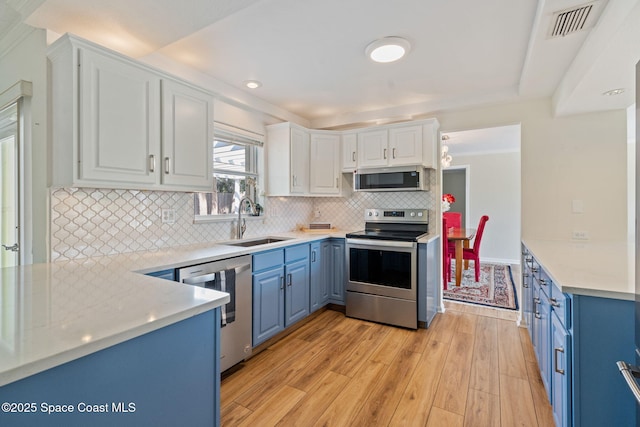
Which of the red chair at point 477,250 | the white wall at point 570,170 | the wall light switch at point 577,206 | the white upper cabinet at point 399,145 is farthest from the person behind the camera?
the red chair at point 477,250

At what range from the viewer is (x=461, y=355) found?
2535 millimetres

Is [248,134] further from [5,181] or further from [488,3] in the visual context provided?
[488,3]

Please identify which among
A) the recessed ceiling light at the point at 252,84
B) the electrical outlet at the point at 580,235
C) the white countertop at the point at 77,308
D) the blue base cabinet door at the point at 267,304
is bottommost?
the blue base cabinet door at the point at 267,304

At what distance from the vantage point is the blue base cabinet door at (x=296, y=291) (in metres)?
2.84

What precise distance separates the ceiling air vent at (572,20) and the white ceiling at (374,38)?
0.04 metres

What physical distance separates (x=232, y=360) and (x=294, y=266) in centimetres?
98

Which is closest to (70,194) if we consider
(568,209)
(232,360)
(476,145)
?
(232,360)

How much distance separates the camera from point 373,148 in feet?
11.8

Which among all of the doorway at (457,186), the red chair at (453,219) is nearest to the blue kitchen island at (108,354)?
the red chair at (453,219)

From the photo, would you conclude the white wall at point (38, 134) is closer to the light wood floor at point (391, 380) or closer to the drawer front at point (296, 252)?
the light wood floor at point (391, 380)

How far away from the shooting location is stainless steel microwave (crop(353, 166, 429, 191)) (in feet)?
10.9

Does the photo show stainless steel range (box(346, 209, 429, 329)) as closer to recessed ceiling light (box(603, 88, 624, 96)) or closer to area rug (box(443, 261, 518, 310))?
area rug (box(443, 261, 518, 310))

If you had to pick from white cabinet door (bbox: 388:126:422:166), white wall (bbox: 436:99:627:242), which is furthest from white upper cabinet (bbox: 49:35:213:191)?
white wall (bbox: 436:99:627:242)

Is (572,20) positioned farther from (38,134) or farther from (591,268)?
(38,134)
